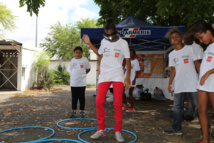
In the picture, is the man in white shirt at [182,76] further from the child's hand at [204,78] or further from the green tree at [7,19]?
the green tree at [7,19]

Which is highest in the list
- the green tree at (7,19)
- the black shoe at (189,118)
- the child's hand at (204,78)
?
the green tree at (7,19)

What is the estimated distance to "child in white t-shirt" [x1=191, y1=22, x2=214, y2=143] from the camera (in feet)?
9.18

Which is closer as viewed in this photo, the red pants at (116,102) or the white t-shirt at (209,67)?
the white t-shirt at (209,67)

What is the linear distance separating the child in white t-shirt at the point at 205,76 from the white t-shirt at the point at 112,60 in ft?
4.02

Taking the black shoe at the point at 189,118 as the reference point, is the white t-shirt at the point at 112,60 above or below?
above

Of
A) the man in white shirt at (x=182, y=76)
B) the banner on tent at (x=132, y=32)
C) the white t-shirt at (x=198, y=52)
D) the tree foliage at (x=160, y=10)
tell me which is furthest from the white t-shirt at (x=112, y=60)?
the banner on tent at (x=132, y=32)

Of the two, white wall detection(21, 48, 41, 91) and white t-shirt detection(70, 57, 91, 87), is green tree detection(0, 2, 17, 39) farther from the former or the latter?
white t-shirt detection(70, 57, 91, 87)

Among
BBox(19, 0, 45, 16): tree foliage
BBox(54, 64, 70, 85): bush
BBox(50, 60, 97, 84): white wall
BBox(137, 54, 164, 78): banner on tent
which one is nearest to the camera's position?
BBox(19, 0, 45, 16): tree foliage

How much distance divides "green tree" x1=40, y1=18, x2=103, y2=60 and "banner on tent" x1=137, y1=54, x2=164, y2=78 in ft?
101

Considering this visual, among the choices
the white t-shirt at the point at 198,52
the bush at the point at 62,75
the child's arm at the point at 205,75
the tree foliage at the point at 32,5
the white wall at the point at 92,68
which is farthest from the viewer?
the white wall at the point at 92,68

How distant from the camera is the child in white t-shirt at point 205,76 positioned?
110 inches

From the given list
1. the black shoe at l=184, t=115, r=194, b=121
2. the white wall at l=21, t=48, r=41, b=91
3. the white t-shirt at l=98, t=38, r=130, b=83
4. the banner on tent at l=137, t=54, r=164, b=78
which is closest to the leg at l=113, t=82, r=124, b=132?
the white t-shirt at l=98, t=38, r=130, b=83

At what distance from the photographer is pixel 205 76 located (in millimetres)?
2793

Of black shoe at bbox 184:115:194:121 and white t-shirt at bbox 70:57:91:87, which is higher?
white t-shirt at bbox 70:57:91:87
